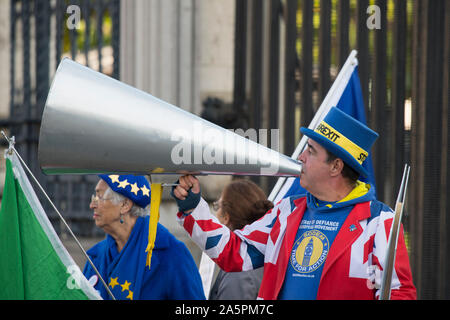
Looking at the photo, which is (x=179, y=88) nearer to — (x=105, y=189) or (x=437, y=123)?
(x=437, y=123)

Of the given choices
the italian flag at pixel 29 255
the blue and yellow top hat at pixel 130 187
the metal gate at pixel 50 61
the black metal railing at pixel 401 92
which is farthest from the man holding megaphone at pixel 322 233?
the metal gate at pixel 50 61

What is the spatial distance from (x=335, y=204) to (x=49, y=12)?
505cm

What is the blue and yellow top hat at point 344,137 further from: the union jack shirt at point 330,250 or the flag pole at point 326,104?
the flag pole at point 326,104

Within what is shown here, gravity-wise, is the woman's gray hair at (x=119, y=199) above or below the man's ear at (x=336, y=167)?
below

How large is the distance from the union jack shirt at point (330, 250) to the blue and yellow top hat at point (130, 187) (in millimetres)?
803

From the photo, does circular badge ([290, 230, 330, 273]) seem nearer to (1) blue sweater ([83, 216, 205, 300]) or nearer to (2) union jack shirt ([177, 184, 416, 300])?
(2) union jack shirt ([177, 184, 416, 300])

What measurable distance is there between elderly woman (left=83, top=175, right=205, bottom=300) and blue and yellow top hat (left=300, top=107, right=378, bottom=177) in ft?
3.06

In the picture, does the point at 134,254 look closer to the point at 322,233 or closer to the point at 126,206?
the point at 126,206

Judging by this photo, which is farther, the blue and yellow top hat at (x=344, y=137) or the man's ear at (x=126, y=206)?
the man's ear at (x=126, y=206)

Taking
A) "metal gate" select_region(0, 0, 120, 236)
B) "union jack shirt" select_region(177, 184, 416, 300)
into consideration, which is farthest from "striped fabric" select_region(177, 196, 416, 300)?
"metal gate" select_region(0, 0, 120, 236)

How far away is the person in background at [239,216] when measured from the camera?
3.34m

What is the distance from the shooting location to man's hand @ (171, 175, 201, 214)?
7.86ft

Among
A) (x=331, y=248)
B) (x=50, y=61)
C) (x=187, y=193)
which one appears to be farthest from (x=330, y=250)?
(x=50, y=61)

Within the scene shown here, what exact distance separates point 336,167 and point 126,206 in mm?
1180
